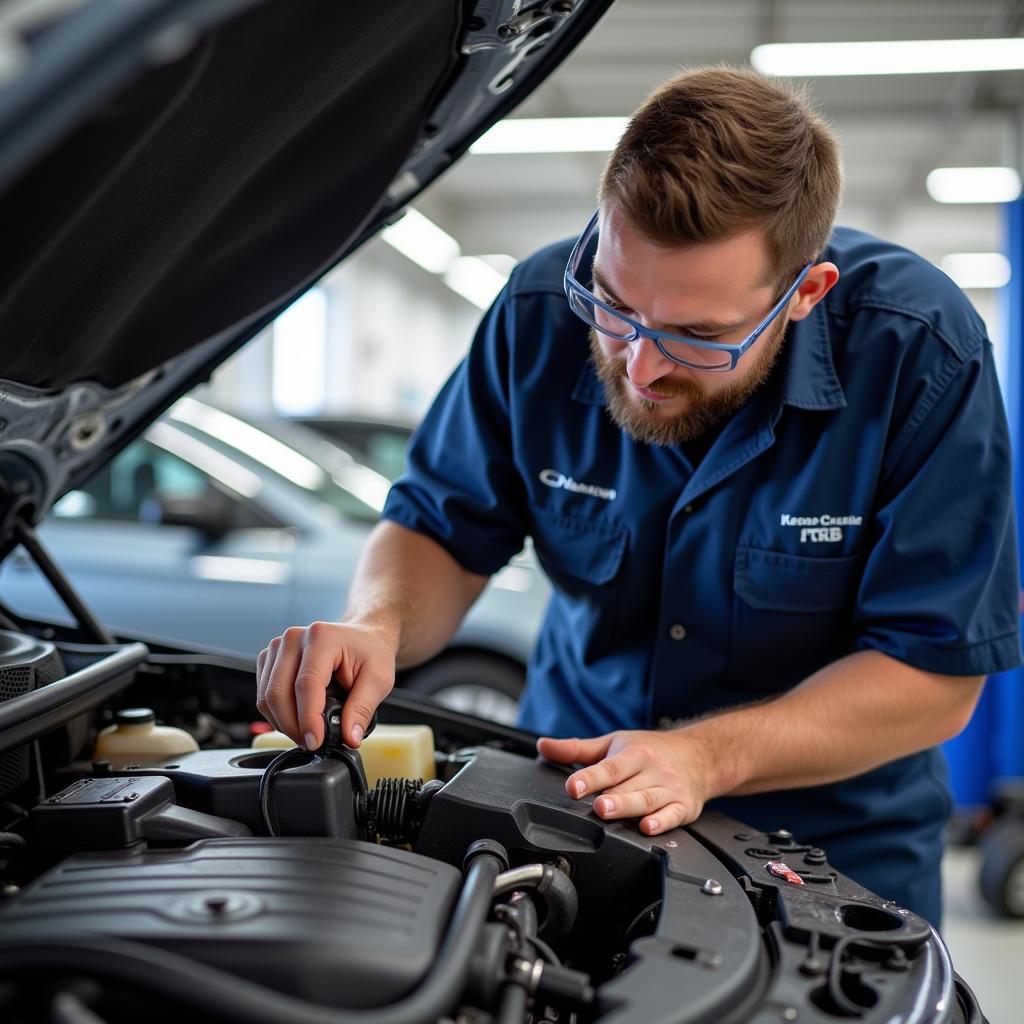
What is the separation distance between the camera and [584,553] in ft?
4.81

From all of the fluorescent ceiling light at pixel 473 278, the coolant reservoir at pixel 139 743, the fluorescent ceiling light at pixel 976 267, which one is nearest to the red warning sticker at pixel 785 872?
the coolant reservoir at pixel 139 743

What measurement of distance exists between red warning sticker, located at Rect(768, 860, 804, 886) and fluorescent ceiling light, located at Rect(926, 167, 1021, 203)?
315 inches

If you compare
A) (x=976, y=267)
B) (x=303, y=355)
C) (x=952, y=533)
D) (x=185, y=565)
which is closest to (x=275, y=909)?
(x=952, y=533)

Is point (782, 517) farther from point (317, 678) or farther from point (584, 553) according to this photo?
point (317, 678)

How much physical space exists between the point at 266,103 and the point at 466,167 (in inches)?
296

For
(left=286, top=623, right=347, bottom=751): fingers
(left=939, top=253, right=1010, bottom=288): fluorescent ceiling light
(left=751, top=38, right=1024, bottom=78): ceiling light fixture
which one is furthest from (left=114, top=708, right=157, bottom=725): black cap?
(left=939, top=253, right=1010, bottom=288): fluorescent ceiling light

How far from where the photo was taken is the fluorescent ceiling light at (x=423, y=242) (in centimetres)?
933

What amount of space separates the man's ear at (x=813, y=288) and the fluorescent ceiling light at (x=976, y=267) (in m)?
10.9

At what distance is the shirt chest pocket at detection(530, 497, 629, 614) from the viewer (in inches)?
57.0

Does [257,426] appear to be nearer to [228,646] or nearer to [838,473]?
[228,646]

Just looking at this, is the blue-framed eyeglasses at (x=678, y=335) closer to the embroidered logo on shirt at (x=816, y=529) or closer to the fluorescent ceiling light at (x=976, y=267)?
the embroidered logo on shirt at (x=816, y=529)

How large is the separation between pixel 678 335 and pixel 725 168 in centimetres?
17

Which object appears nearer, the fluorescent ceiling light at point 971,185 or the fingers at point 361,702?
the fingers at point 361,702

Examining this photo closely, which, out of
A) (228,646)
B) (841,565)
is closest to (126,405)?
(841,565)
